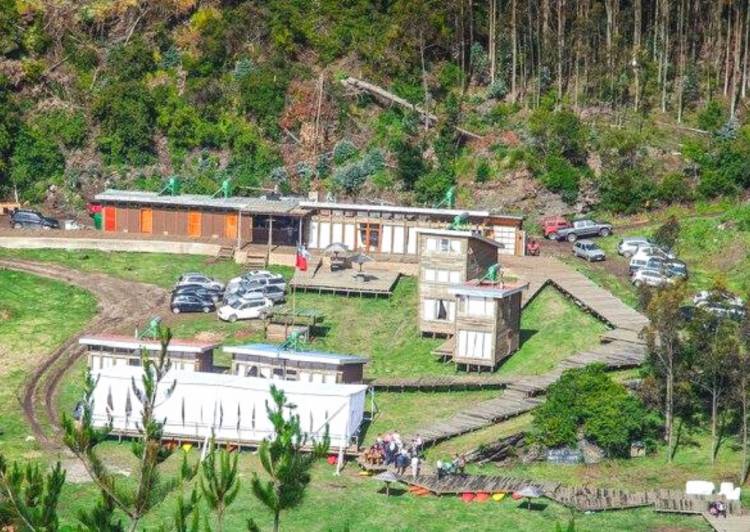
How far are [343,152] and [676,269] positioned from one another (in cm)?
3172

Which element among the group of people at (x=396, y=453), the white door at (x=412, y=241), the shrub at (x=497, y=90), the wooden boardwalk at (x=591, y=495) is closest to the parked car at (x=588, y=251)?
the white door at (x=412, y=241)

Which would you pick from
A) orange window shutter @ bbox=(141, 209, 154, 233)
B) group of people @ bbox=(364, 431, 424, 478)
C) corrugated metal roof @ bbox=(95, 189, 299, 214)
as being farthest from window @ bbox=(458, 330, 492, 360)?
orange window shutter @ bbox=(141, 209, 154, 233)

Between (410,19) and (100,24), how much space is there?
24734 millimetres

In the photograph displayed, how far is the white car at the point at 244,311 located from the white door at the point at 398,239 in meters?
13.5

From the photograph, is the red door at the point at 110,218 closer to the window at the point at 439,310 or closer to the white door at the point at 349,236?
the white door at the point at 349,236

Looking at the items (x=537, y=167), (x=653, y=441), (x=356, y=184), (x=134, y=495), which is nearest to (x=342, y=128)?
(x=356, y=184)

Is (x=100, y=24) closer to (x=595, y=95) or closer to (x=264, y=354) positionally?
(x=595, y=95)

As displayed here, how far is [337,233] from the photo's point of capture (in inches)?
4117

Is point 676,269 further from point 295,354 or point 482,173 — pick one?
point 295,354

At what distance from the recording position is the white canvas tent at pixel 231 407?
7369 centimetres

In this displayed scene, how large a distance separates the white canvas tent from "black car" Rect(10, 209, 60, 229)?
36.4m

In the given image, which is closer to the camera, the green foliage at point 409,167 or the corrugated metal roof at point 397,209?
the corrugated metal roof at point 397,209

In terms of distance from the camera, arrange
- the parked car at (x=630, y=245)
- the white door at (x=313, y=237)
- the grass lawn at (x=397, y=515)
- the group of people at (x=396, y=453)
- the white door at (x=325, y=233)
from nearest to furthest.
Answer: the grass lawn at (x=397, y=515), the group of people at (x=396, y=453), the parked car at (x=630, y=245), the white door at (x=325, y=233), the white door at (x=313, y=237)

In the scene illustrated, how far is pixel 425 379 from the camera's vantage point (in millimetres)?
82312
